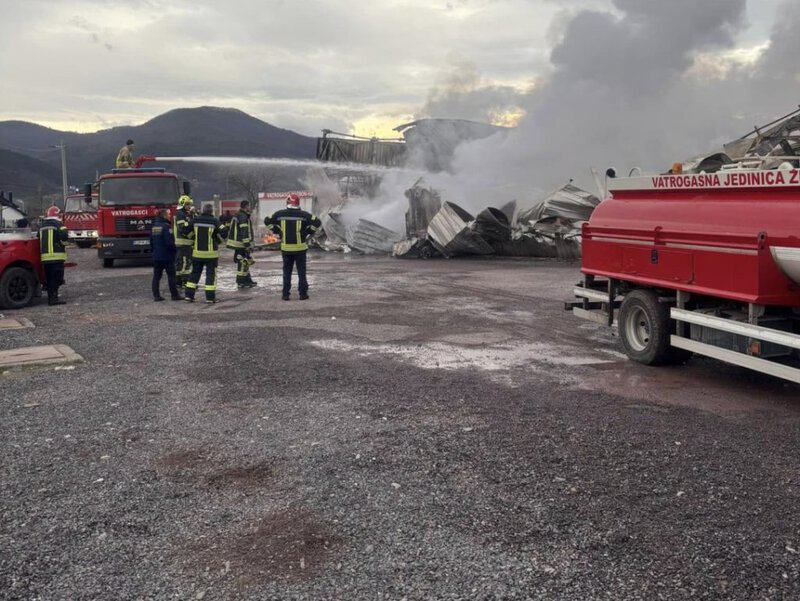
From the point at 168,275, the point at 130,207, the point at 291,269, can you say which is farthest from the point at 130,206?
the point at 291,269

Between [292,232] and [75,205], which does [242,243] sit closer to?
[292,232]

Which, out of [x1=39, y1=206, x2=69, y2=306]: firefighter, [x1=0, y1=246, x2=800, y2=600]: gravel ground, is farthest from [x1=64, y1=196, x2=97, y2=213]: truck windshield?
[x1=0, y1=246, x2=800, y2=600]: gravel ground

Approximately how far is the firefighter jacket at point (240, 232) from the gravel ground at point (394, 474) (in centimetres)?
582

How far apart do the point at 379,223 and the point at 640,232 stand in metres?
17.7

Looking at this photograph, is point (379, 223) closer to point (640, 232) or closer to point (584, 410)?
point (640, 232)

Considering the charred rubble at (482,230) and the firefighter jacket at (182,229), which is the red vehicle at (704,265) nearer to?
the firefighter jacket at (182,229)

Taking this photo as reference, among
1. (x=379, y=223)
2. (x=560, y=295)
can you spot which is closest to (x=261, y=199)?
(x=379, y=223)

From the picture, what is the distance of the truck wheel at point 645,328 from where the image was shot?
7.32 m

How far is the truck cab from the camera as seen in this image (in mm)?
19016

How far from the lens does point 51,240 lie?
12.1 metres

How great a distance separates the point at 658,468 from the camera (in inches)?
183

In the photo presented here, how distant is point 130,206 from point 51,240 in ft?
23.6

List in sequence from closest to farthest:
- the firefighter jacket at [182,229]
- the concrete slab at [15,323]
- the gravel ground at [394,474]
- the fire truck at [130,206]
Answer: the gravel ground at [394,474] < the concrete slab at [15,323] < the firefighter jacket at [182,229] < the fire truck at [130,206]

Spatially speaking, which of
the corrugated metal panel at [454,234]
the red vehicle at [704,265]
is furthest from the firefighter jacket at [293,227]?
the corrugated metal panel at [454,234]
